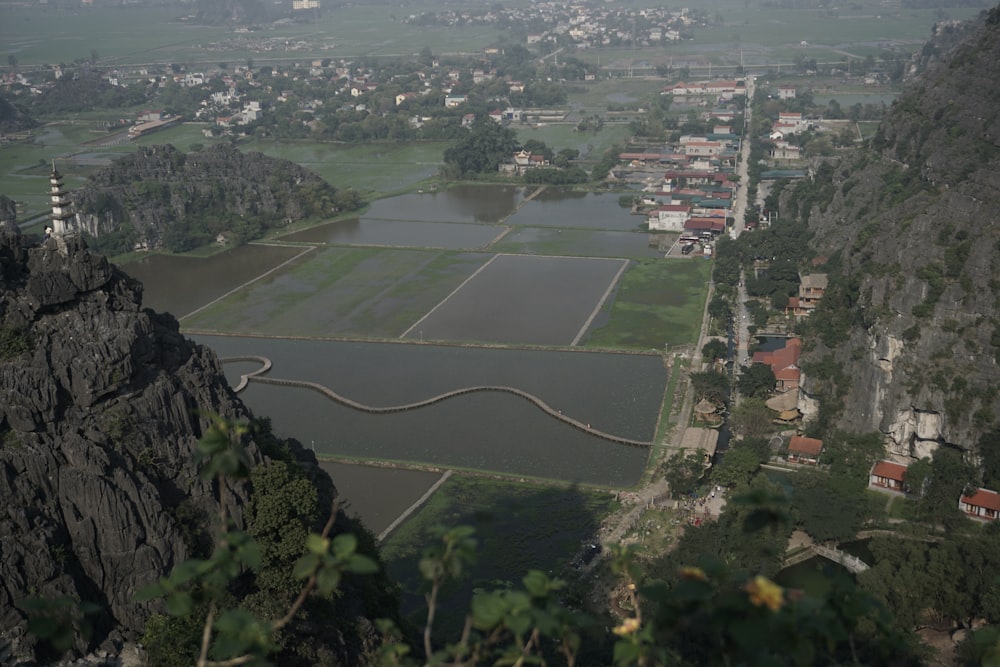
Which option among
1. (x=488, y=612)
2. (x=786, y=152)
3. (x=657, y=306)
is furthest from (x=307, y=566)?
(x=786, y=152)

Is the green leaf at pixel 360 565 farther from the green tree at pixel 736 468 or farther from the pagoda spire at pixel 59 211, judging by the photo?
the green tree at pixel 736 468

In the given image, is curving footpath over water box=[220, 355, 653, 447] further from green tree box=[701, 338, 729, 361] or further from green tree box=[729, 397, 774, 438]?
green tree box=[701, 338, 729, 361]

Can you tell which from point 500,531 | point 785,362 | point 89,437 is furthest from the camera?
point 785,362

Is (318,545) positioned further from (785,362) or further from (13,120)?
(13,120)

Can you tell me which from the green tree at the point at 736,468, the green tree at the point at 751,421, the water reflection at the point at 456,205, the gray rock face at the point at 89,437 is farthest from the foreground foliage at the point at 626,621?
the water reflection at the point at 456,205

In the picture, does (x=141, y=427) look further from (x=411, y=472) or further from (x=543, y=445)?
(x=543, y=445)
